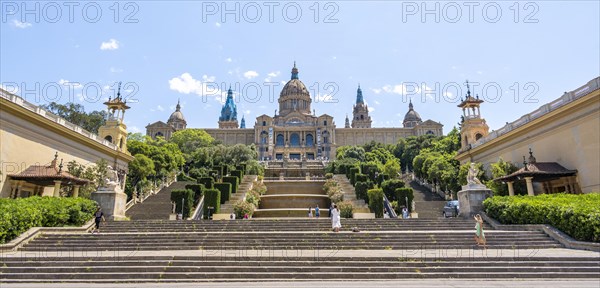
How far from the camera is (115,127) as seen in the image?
39.4m

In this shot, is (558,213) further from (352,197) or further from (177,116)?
(177,116)

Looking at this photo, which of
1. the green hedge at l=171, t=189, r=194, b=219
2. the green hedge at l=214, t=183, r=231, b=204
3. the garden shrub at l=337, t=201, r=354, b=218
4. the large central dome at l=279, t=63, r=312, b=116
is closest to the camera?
the green hedge at l=171, t=189, r=194, b=219

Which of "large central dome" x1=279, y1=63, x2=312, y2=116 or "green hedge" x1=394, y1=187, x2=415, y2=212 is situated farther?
"large central dome" x1=279, y1=63, x2=312, y2=116

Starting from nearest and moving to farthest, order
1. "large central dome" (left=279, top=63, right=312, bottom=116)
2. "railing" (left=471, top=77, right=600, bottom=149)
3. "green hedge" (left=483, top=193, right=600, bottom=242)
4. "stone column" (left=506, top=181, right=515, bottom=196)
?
"green hedge" (left=483, top=193, right=600, bottom=242) → "railing" (left=471, top=77, right=600, bottom=149) → "stone column" (left=506, top=181, right=515, bottom=196) → "large central dome" (left=279, top=63, right=312, bottom=116)

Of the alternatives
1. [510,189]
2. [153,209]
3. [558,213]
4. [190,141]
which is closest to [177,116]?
[190,141]

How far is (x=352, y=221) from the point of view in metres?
18.9

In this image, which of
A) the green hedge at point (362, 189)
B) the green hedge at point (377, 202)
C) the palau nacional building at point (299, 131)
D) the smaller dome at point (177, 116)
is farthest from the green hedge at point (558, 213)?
the smaller dome at point (177, 116)

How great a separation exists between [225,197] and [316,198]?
8.07 meters

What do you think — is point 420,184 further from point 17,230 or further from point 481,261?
point 17,230

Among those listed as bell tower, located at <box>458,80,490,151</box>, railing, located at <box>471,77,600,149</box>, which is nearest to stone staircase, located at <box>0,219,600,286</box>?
railing, located at <box>471,77,600,149</box>

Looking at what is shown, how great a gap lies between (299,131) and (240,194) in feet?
250

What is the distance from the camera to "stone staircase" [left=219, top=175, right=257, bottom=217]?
2738 cm

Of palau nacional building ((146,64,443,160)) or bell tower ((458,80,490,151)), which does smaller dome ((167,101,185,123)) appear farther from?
bell tower ((458,80,490,151))

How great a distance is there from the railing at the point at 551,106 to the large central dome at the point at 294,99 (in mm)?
85827
